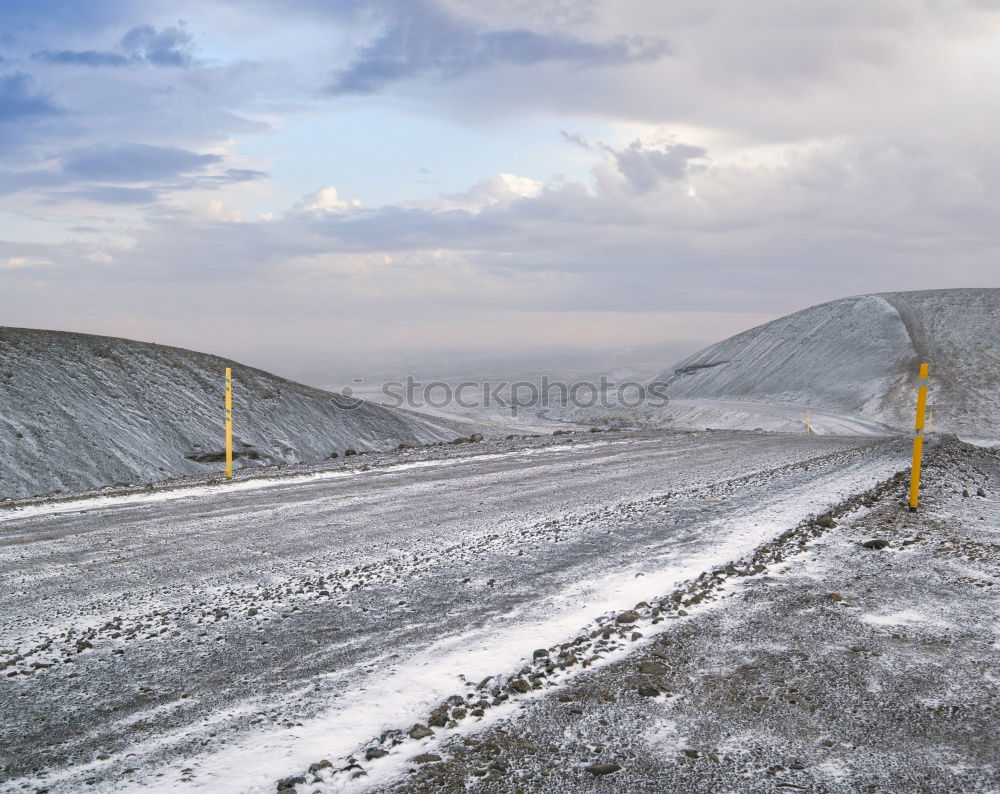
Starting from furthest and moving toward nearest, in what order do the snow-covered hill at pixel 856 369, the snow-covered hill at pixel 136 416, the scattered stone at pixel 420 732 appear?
the snow-covered hill at pixel 856 369 < the snow-covered hill at pixel 136 416 < the scattered stone at pixel 420 732

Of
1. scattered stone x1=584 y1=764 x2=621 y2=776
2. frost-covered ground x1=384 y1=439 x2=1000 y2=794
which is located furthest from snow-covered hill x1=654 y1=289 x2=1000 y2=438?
scattered stone x1=584 y1=764 x2=621 y2=776

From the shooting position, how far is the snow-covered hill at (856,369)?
47.2 metres

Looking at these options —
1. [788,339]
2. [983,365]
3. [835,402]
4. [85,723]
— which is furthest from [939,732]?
[788,339]

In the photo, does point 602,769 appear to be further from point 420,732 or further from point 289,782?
point 289,782

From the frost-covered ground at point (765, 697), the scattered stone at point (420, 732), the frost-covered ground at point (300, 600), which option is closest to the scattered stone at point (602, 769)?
the frost-covered ground at point (765, 697)

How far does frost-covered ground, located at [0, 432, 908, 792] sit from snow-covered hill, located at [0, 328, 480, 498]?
6.94 metres

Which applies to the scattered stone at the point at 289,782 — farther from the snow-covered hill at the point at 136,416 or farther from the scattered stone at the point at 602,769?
the snow-covered hill at the point at 136,416

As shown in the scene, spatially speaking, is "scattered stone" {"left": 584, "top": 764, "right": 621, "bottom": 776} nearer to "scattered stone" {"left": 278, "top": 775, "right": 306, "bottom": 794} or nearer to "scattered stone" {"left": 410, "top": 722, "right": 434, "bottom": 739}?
"scattered stone" {"left": 410, "top": 722, "right": 434, "bottom": 739}

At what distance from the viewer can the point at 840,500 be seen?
1035 cm

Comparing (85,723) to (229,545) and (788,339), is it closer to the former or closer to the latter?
(229,545)

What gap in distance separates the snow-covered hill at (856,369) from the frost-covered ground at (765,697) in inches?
1464

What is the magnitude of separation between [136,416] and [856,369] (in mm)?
54455

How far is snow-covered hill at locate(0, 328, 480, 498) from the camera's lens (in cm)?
1695

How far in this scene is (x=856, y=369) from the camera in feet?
195
